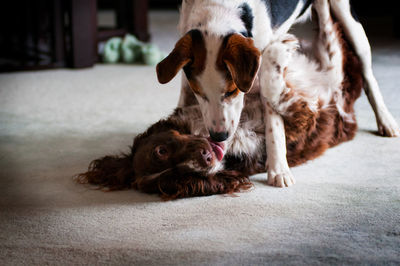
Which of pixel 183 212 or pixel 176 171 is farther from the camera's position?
pixel 176 171

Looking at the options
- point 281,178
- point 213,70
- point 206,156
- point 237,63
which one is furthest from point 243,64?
point 281,178

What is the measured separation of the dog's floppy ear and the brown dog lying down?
0.95ft

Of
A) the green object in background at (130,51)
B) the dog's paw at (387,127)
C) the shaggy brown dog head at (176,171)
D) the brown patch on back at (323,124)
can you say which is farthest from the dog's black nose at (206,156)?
the green object in background at (130,51)

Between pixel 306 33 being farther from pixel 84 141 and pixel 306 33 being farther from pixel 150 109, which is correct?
pixel 84 141

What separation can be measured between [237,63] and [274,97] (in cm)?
42

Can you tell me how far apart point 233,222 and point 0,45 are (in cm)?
373

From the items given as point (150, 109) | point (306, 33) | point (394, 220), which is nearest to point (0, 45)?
point (150, 109)

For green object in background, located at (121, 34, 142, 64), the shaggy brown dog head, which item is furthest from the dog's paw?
green object in background, located at (121, 34, 142, 64)

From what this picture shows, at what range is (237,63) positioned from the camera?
165cm

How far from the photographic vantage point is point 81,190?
1921mm

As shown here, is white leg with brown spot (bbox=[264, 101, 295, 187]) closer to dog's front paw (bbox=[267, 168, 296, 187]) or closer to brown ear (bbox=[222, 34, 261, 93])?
dog's front paw (bbox=[267, 168, 296, 187])

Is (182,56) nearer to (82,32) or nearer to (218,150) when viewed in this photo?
(218,150)

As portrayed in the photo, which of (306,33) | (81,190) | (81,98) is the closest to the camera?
(81,190)

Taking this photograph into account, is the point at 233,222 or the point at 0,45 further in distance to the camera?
the point at 0,45
